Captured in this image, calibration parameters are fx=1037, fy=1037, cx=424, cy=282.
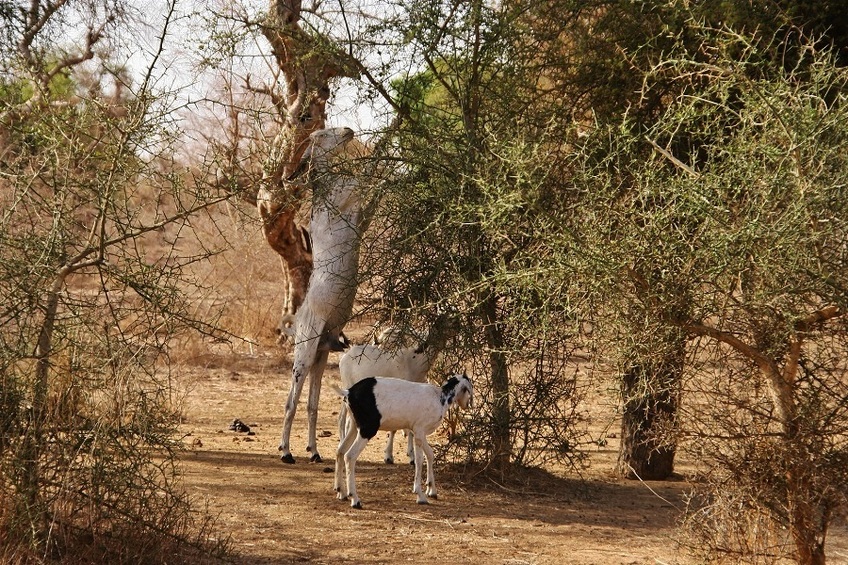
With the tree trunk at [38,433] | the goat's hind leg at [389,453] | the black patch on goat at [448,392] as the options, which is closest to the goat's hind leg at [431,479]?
the black patch on goat at [448,392]

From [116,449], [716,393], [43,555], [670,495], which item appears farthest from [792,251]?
[670,495]

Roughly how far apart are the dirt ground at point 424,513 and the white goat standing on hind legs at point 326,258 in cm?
99

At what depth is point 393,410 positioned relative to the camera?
8523mm

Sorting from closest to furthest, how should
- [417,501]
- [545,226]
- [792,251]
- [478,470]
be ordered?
[792,251] < [545,226] < [417,501] < [478,470]

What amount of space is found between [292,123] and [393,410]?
2.86 metres

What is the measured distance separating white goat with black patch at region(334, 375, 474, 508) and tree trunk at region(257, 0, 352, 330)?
64.7 inches

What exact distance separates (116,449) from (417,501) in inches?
144

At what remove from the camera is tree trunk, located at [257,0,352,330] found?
334 inches

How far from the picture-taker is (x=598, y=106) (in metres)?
9.98

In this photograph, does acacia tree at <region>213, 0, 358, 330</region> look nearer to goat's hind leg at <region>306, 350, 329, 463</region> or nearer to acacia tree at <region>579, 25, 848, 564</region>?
goat's hind leg at <region>306, 350, 329, 463</region>

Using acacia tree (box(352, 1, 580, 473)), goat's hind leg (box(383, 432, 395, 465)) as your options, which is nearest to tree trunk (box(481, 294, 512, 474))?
acacia tree (box(352, 1, 580, 473))

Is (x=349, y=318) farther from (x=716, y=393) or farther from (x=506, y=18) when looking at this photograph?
(x=716, y=393)

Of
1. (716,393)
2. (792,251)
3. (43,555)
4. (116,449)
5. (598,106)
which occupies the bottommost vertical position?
(43,555)

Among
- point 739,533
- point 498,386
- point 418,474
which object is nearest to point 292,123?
point 498,386
